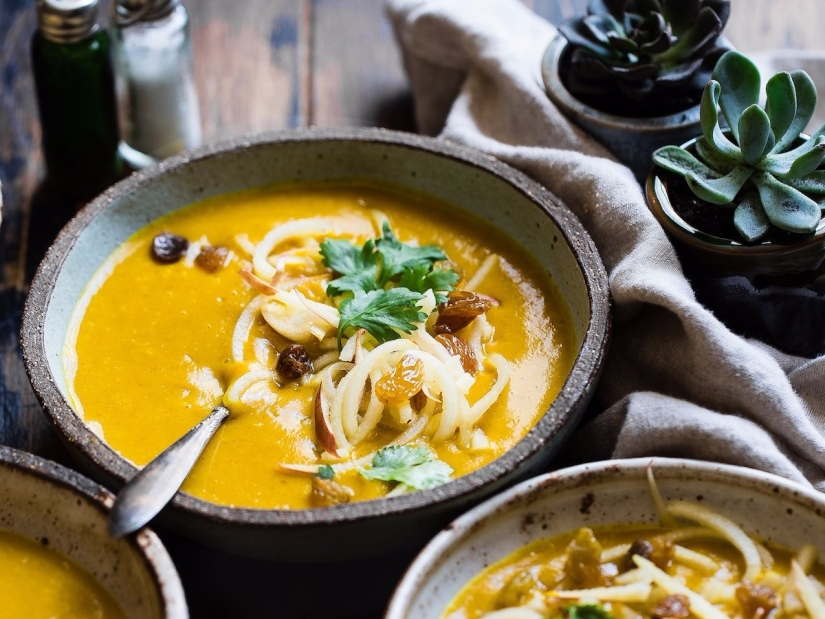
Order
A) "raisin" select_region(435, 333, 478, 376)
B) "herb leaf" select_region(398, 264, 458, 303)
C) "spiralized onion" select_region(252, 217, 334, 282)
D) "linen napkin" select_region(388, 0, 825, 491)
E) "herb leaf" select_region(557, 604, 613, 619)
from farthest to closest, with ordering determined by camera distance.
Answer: "spiralized onion" select_region(252, 217, 334, 282), "herb leaf" select_region(398, 264, 458, 303), "raisin" select_region(435, 333, 478, 376), "linen napkin" select_region(388, 0, 825, 491), "herb leaf" select_region(557, 604, 613, 619)

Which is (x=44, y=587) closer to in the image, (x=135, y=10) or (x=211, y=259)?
(x=211, y=259)

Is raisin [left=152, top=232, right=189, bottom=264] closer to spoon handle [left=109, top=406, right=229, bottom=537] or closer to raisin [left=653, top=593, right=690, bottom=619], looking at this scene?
spoon handle [left=109, top=406, right=229, bottom=537]

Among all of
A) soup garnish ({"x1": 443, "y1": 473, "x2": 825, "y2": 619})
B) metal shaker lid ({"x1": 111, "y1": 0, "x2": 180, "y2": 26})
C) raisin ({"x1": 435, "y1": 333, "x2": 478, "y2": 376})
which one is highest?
metal shaker lid ({"x1": 111, "y1": 0, "x2": 180, "y2": 26})

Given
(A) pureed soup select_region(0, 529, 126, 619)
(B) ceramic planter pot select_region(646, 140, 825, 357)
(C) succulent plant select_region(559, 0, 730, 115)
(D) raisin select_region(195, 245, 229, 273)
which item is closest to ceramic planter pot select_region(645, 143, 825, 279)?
(B) ceramic planter pot select_region(646, 140, 825, 357)

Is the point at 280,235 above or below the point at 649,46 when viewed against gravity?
below

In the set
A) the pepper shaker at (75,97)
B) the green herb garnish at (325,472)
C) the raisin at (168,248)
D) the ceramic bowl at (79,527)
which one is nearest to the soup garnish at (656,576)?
the green herb garnish at (325,472)

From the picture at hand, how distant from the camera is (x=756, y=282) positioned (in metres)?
3.14

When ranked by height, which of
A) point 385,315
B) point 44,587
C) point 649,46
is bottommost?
point 44,587

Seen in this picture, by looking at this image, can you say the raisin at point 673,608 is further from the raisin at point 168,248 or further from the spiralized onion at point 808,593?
the raisin at point 168,248

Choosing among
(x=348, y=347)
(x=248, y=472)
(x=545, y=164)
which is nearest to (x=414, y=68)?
(x=545, y=164)

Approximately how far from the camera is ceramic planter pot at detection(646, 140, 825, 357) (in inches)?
118

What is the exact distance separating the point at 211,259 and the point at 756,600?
75.7 inches

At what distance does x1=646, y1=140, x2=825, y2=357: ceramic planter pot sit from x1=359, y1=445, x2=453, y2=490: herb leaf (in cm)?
99

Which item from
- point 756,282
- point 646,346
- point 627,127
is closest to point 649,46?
point 627,127
